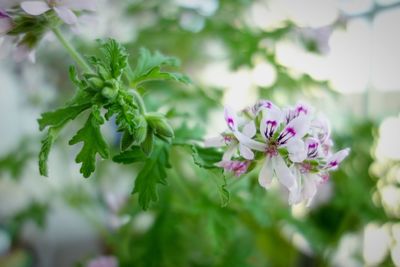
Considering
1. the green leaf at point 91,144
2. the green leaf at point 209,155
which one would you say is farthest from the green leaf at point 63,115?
the green leaf at point 209,155

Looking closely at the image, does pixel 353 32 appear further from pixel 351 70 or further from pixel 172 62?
pixel 172 62

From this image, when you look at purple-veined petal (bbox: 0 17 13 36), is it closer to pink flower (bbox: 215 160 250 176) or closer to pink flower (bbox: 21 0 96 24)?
pink flower (bbox: 21 0 96 24)

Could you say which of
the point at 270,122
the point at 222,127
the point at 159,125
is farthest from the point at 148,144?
the point at 222,127

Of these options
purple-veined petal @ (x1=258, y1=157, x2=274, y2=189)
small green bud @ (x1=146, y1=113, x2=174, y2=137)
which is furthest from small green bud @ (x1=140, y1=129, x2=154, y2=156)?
purple-veined petal @ (x1=258, y1=157, x2=274, y2=189)

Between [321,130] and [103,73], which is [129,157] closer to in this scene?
[103,73]

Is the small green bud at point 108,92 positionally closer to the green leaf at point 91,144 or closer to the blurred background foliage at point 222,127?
the green leaf at point 91,144
